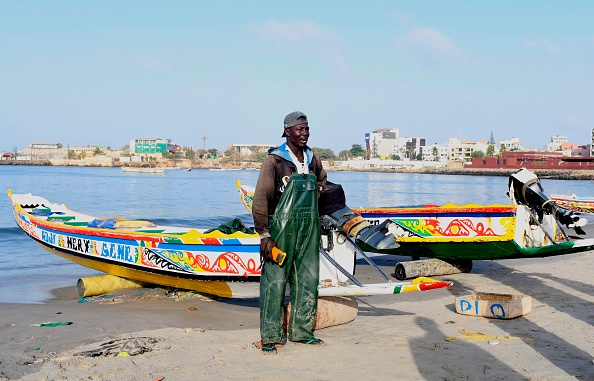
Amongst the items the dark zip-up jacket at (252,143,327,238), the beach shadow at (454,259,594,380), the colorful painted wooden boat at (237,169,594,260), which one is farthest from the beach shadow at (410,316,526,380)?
the colorful painted wooden boat at (237,169,594,260)

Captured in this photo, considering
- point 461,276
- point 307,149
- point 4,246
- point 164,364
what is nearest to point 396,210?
point 461,276

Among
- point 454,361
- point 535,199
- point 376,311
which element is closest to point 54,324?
point 376,311

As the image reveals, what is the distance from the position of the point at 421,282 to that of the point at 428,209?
612 centimetres

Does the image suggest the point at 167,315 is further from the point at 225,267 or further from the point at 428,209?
the point at 428,209

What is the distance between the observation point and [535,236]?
35.9 feet

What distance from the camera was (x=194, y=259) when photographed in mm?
9164

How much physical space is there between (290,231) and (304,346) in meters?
1.15

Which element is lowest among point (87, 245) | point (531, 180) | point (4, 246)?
point (4, 246)

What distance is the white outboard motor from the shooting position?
10070 millimetres

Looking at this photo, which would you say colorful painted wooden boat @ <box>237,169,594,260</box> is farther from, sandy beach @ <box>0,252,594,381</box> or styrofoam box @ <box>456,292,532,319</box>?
styrofoam box @ <box>456,292,532,319</box>

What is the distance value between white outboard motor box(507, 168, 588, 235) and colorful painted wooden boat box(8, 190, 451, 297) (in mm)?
3275

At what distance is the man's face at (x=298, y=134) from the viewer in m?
6.22

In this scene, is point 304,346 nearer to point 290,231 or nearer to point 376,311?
point 290,231

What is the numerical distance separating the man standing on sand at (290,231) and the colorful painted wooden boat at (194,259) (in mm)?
402
